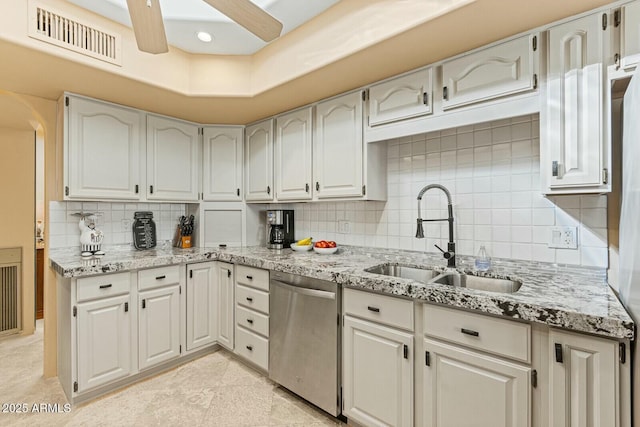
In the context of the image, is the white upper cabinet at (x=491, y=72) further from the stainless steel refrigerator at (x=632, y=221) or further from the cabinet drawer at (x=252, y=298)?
the cabinet drawer at (x=252, y=298)

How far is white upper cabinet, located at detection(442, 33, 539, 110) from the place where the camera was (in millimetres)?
1519

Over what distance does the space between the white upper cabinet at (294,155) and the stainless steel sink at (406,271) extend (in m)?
0.88

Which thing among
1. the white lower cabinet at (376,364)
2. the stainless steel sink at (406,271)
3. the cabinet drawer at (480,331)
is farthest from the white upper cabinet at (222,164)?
the cabinet drawer at (480,331)

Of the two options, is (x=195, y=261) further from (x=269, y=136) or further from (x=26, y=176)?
(x=26, y=176)

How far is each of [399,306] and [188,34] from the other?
2.17 m

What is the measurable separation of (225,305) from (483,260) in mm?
2013

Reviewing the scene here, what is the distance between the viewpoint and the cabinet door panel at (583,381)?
1.04 meters

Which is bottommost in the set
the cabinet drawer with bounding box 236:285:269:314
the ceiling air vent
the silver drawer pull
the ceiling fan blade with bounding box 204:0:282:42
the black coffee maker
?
the cabinet drawer with bounding box 236:285:269:314

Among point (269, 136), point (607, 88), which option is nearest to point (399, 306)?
point (607, 88)

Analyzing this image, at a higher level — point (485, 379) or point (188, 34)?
point (188, 34)

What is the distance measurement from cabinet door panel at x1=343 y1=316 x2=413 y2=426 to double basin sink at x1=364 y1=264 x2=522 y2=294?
1.15ft

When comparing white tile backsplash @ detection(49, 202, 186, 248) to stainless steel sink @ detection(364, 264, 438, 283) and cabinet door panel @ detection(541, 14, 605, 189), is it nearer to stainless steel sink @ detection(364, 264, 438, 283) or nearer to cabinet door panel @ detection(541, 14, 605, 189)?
stainless steel sink @ detection(364, 264, 438, 283)

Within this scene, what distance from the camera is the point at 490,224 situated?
192 cm

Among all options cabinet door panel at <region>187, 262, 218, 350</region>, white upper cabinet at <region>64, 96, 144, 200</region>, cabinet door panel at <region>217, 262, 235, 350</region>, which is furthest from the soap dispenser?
white upper cabinet at <region>64, 96, 144, 200</region>
